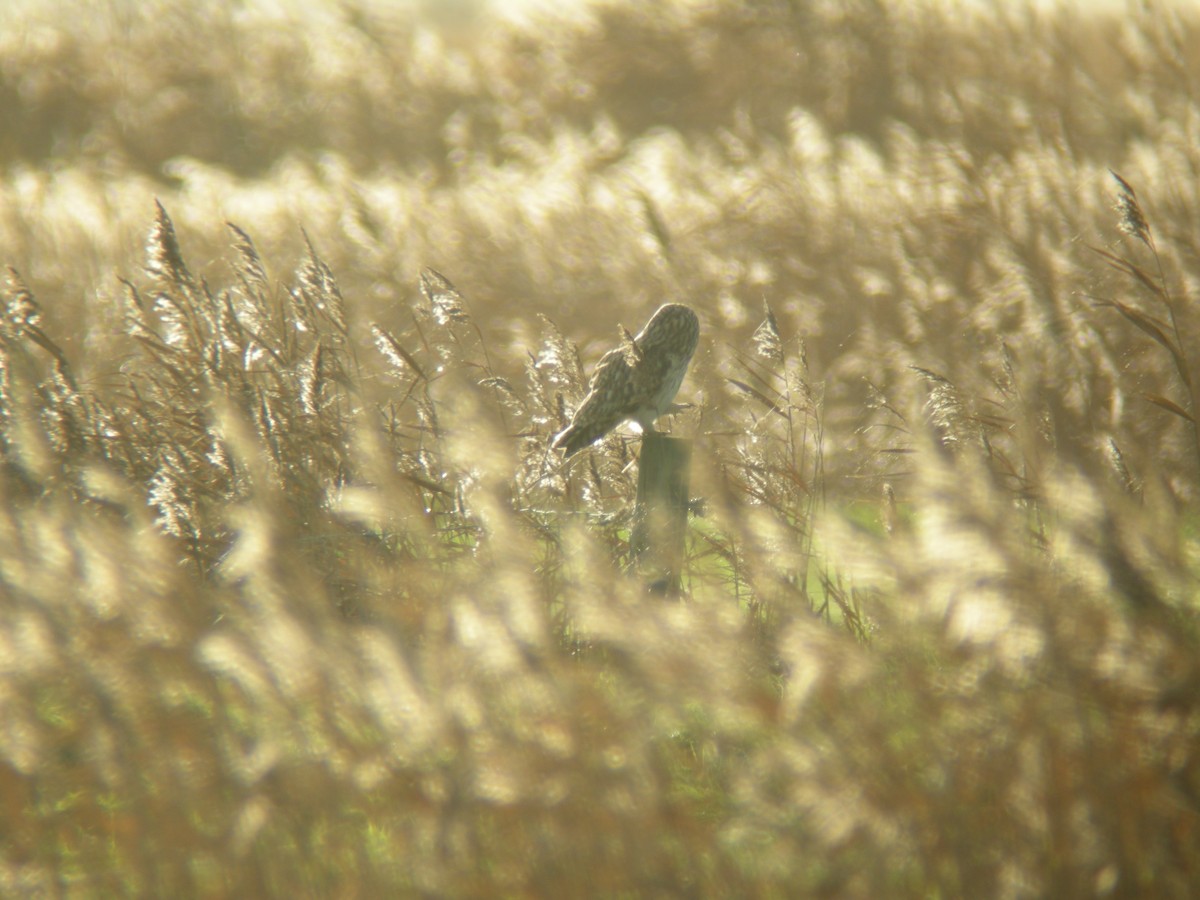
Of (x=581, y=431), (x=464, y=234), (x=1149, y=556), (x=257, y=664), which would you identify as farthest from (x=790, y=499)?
(x=464, y=234)

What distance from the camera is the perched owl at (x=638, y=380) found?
9.32 ft

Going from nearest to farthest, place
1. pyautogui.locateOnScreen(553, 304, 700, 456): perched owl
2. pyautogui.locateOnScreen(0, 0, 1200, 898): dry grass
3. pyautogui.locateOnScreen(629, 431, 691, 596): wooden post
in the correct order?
1. pyautogui.locateOnScreen(0, 0, 1200, 898): dry grass
2. pyautogui.locateOnScreen(629, 431, 691, 596): wooden post
3. pyautogui.locateOnScreen(553, 304, 700, 456): perched owl

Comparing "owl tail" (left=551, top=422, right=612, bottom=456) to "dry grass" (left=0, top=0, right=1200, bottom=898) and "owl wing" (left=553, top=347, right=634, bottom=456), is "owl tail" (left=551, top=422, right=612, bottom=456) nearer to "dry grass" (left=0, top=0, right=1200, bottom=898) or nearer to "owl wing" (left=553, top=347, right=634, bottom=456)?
"owl wing" (left=553, top=347, right=634, bottom=456)

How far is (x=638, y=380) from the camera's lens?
2992mm

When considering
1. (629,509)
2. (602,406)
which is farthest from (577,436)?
(629,509)

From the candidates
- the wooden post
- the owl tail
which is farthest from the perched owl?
the wooden post

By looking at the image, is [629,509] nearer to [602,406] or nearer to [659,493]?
[659,493]

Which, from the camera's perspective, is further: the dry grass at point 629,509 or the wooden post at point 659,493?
the wooden post at point 659,493

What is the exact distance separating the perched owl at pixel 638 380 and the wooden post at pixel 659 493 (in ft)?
0.38

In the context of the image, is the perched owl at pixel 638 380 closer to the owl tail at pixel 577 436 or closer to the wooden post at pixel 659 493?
the owl tail at pixel 577 436

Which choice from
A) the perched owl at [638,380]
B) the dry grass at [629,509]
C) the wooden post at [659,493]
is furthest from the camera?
the perched owl at [638,380]

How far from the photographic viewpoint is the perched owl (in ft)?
9.32

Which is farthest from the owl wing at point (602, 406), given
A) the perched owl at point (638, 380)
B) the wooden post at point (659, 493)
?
the wooden post at point (659, 493)

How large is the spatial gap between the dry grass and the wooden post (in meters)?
0.08
